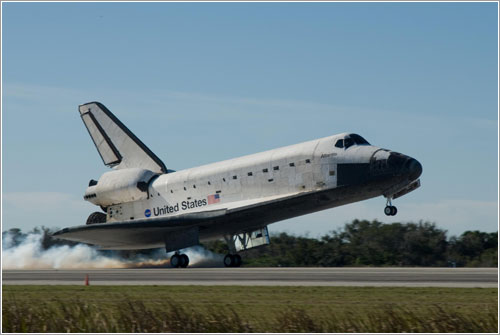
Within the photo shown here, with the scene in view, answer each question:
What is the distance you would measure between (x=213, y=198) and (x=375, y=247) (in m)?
12.0

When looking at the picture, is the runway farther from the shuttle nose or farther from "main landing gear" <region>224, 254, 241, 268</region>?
"main landing gear" <region>224, 254, 241, 268</region>

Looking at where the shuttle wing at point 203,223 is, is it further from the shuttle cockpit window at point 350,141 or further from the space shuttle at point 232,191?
the shuttle cockpit window at point 350,141

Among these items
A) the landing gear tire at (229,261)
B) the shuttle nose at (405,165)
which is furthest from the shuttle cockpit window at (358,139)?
the landing gear tire at (229,261)

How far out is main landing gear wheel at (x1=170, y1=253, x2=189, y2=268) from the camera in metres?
32.1

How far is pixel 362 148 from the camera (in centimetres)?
2878

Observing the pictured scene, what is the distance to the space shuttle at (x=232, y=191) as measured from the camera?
28453 mm

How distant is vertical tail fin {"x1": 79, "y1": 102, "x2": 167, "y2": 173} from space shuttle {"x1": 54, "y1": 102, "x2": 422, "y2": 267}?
0.06 meters

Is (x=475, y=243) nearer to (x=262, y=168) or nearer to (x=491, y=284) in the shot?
(x=262, y=168)

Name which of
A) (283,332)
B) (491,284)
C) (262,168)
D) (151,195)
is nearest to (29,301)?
(283,332)

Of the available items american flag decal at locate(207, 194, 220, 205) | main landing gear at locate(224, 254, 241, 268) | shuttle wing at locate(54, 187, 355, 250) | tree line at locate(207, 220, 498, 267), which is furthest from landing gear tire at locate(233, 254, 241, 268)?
tree line at locate(207, 220, 498, 267)

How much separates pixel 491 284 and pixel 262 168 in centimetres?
1297

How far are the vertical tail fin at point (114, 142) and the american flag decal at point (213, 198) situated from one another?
5.27m

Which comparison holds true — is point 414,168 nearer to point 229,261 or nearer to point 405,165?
point 405,165

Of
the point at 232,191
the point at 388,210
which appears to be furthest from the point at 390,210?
the point at 232,191
